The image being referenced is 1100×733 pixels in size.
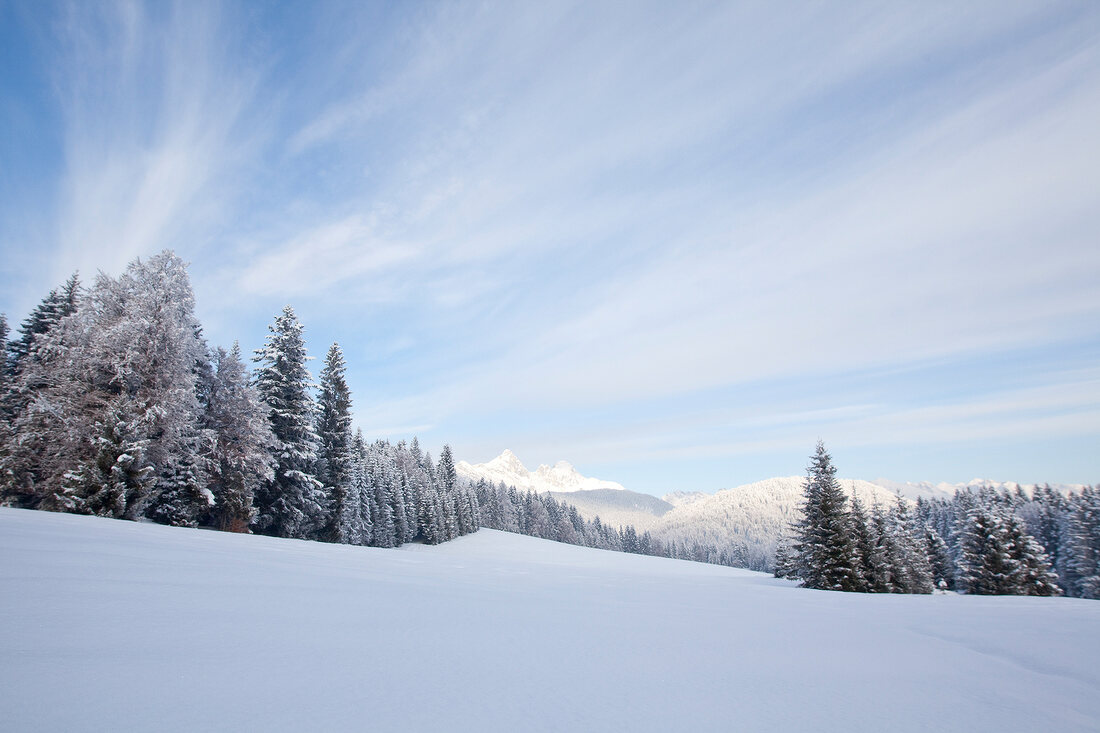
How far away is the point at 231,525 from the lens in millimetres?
22562

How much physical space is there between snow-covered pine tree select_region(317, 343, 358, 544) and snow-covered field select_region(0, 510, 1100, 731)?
981 inches

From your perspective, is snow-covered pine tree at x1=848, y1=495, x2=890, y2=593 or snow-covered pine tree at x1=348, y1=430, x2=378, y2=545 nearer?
snow-covered pine tree at x1=848, y1=495, x2=890, y2=593

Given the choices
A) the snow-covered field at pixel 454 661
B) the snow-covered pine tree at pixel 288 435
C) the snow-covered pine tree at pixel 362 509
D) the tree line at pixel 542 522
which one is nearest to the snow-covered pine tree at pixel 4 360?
the snow-covered pine tree at pixel 288 435

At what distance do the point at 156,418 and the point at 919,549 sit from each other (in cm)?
4899

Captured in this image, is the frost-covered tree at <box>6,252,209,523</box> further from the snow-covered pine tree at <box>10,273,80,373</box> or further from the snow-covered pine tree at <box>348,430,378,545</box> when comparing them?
the snow-covered pine tree at <box>348,430,378,545</box>

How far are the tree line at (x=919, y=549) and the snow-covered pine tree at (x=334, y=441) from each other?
26.9 meters

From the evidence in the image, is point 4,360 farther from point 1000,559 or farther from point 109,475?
point 1000,559

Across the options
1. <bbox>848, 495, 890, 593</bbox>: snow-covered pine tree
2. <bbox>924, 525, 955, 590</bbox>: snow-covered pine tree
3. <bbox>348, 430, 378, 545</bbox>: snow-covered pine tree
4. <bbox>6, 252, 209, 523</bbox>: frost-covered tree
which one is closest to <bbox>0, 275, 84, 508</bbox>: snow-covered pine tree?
<bbox>6, 252, 209, 523</bbox>: frost-covered tree

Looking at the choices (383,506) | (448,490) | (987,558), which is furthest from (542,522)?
(987,558)

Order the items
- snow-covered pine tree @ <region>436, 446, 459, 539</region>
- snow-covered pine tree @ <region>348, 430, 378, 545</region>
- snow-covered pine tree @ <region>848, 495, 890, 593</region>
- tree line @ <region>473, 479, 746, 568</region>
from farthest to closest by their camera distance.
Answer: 1. tree line @ <region>473, 479, 746, 568</region>
2. snow-covered pine tree @ <region>436, 446, 459, 539</region>
3. snow-covered pine tree @ <region>348, 430, 378, 545</region>
4. snow-covered pine tree @ <region>848, 495, 890, 593</region>

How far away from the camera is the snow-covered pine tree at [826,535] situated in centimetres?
2431

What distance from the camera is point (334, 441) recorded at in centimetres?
3139

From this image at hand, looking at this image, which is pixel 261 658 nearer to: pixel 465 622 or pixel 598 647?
pixel 465 622

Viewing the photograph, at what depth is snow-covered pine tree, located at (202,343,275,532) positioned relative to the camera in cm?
2248
